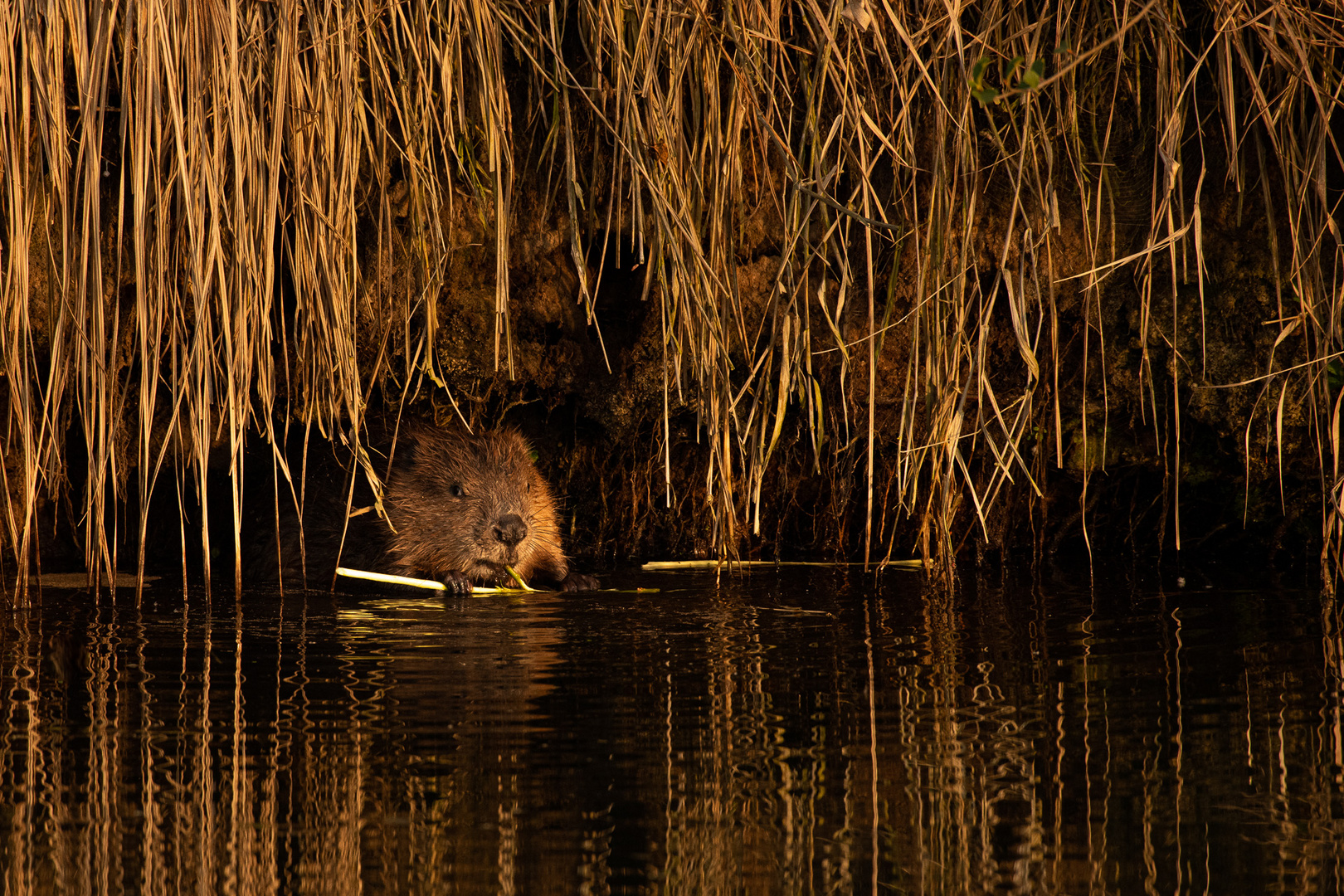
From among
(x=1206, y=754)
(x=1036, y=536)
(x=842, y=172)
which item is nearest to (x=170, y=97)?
(x=842, y=172)

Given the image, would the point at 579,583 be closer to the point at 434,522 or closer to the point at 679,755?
the point at 434,522

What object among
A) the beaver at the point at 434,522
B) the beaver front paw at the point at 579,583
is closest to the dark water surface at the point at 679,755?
the beaver front paw at the point at 579,583

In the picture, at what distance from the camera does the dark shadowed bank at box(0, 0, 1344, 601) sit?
399 centimetres

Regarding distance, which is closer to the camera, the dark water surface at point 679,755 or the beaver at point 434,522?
the dark water surface at point 679,755

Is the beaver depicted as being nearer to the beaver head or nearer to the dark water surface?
the beaver head

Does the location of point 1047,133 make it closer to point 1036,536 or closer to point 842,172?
point 842,172

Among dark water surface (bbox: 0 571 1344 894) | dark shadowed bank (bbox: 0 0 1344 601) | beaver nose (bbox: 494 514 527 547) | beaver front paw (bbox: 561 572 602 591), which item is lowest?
dark water surface (bbox: 0 571 1344 894)

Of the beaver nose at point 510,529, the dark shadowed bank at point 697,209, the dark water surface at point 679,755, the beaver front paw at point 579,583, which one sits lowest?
the dark water surface at point 679,755

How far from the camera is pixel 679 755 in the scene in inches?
103

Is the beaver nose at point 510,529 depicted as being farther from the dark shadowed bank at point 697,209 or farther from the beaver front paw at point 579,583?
the dark shadowed bank at point 697,209

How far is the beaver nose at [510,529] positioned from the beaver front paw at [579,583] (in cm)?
23

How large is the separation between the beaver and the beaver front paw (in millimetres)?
157

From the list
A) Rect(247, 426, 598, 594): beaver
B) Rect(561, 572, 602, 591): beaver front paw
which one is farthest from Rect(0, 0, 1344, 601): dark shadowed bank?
Rect(561, 572, 602, 591): beaver front paw

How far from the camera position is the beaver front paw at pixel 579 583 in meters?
4.98
